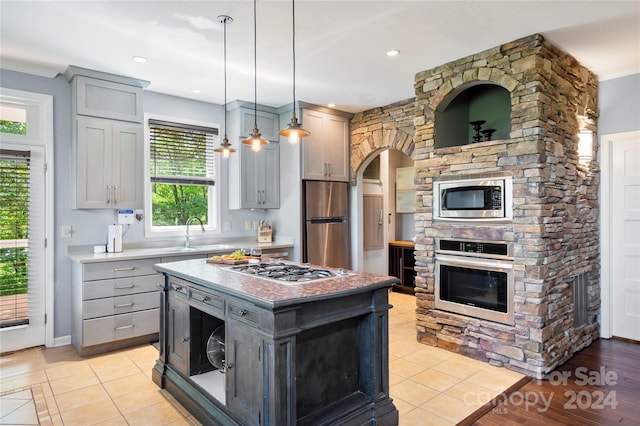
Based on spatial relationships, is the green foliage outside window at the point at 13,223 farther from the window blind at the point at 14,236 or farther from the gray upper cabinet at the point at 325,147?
the gray upper cabinet at the point at 325,147

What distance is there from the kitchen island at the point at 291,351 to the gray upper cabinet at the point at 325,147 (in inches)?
107

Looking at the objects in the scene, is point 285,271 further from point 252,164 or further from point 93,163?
point 252,164

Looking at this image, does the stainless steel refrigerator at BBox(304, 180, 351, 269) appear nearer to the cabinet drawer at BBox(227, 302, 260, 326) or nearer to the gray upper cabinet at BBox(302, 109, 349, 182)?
the gray upper cabinet at BBox(302, 109, 349, 182)

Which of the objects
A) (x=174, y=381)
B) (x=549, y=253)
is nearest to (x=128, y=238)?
(x=174, y=381)

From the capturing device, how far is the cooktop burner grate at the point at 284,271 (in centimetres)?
249

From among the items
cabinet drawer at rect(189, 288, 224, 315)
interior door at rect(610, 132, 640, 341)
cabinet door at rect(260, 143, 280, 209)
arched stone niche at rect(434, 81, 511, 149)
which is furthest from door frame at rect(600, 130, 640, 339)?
cabinet drawer at rect(189, 288, 224, 315)

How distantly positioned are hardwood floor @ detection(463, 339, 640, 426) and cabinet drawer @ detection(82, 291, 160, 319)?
309cm

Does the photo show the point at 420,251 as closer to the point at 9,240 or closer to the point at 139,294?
the point at 139,294

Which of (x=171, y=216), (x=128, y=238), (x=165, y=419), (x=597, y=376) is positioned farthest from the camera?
(x=171, y=216)

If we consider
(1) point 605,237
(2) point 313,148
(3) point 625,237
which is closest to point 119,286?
(2) point 313,148

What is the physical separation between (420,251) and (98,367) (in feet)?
10.3

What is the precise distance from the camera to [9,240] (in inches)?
148

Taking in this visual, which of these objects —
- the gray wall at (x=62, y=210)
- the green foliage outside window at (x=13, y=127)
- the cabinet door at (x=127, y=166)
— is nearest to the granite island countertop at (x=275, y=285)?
the cabinet door at (x=127, y=166)

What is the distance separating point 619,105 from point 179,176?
486cm
